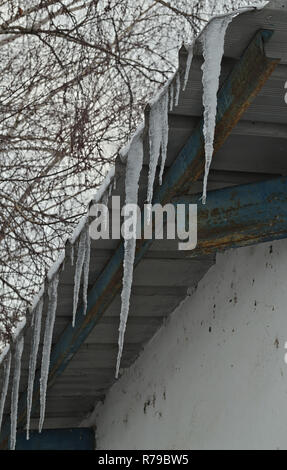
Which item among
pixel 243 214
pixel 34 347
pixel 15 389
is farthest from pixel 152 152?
pixel 15 389

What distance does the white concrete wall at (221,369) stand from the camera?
334 cm

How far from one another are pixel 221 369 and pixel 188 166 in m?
1.21

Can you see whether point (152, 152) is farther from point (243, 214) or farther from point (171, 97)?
point (243, 214)

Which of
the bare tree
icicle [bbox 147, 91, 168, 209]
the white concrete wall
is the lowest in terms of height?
the white concrete wall

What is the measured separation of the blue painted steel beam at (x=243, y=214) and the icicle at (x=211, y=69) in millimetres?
383

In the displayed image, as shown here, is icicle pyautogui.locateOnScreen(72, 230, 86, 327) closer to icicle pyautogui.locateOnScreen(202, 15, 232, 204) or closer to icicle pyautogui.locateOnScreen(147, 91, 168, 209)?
icicle pyautogui.locateOnScreen(147, 91, 168, 209)

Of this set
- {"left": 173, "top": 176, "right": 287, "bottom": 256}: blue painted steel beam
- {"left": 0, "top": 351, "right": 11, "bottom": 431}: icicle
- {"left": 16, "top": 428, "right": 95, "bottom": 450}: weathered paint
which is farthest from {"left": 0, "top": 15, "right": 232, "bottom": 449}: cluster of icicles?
{"left": 16, "top": 428, "right": 95, "bottom": 450}: weathered paint

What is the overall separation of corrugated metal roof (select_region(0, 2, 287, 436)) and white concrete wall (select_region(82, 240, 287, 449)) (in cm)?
13

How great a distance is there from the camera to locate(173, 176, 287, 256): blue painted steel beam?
3.03 metres

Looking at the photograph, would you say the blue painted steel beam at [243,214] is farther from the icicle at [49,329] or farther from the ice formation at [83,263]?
the icicle at [49,329]

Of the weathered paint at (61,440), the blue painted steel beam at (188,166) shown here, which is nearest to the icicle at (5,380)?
the blue painted steel beam at (188,166)

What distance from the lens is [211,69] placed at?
2453 mm
